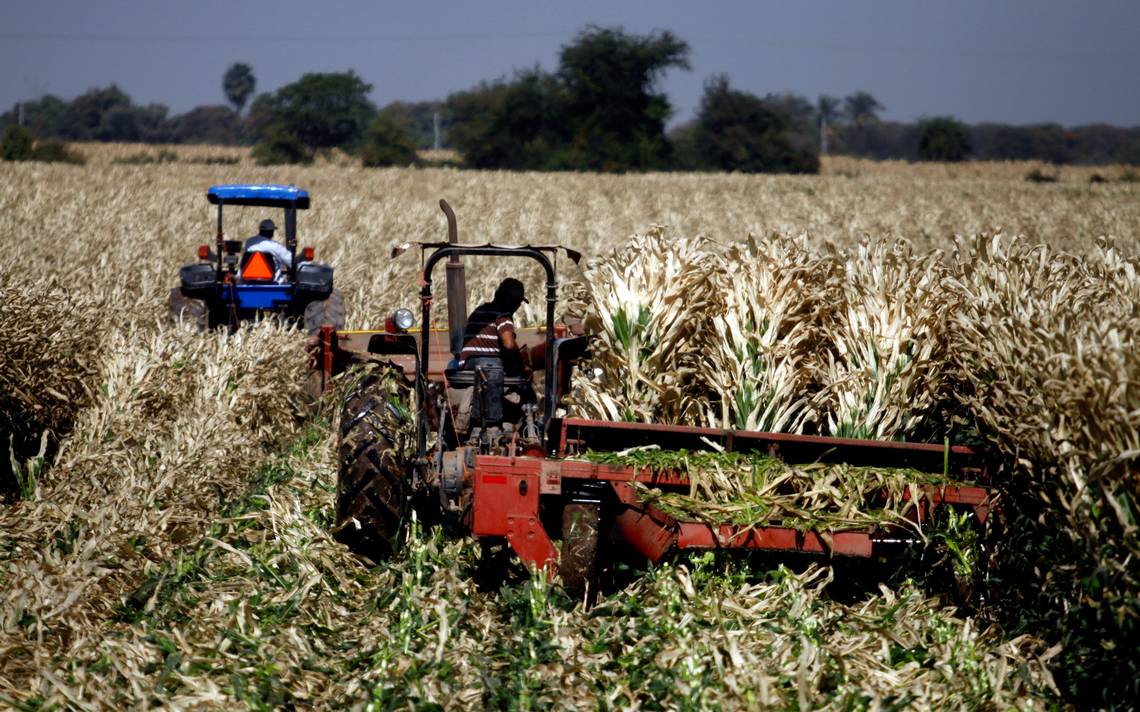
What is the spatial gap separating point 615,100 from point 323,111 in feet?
47.5

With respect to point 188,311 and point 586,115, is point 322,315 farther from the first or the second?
point 586,115

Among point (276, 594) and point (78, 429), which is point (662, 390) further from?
point (78, 429)

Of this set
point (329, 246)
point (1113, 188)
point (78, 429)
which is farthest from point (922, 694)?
point (1113, 188)

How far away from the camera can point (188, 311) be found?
443 inches

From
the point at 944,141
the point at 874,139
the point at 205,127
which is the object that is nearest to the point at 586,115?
the point at 944,141

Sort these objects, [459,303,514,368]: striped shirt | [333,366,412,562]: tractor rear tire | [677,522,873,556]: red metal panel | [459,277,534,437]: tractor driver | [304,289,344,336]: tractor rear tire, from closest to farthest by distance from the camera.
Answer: [677,522,873,556]: red metal panel, [333,366,412,562]: tractor rear tire, [459,277,534,437]: tractor driver, [459,303,514,368]: striped shirt, [304,289,344,336]: tractor rear tire

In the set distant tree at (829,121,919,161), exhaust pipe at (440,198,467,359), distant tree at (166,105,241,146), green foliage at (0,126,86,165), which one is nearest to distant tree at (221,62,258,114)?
distant tree at (166,105,241,146)

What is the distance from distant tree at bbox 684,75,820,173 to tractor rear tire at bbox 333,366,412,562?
52782mm

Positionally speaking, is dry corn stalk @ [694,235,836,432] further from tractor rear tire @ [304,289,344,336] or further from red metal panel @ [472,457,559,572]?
tractor rear tire @ [304,289,344,336]

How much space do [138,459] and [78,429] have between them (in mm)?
774

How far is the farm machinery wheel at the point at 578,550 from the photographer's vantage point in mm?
5719

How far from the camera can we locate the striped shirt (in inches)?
271

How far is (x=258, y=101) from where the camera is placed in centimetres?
10088

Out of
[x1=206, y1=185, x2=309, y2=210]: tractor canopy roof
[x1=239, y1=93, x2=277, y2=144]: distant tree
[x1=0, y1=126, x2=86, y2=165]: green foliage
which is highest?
[x1=239, y1=93, x2=277, y2=144]: distant tree
